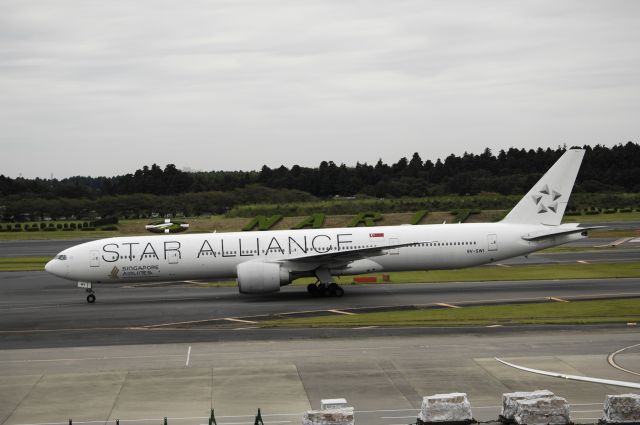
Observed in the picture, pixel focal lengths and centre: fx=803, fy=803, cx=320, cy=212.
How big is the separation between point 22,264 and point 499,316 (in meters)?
45.8

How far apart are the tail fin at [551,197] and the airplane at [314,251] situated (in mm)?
79

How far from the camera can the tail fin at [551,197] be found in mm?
44688

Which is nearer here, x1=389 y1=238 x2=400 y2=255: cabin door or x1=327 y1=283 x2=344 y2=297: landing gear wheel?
x1=327 y1=283 x2=344 y2=297: landing gear wheel

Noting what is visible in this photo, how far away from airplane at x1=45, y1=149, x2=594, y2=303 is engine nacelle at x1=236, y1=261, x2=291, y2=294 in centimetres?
46

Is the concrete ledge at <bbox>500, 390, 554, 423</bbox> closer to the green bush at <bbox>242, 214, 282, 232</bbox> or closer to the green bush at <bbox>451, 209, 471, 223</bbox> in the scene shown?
the green bush at <bbox>451, 209, 471, 223</bbox>

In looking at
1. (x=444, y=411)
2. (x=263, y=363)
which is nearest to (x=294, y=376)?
(x=263, y=363)

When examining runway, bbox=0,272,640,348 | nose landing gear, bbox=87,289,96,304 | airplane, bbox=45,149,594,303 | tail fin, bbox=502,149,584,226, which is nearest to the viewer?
runway, bbox=0,272,640,348

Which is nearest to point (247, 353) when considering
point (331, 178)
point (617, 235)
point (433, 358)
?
point (433, 358)

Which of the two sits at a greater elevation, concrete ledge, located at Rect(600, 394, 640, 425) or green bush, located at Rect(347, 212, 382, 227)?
green bush, located at Rect(347, 212, 382, 227)

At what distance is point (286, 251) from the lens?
4303 centimetres

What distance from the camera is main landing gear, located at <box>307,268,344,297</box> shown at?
42.2 meters

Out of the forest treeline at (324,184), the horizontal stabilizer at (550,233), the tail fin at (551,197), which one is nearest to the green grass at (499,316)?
the horizontal stabilizer at (550,233)

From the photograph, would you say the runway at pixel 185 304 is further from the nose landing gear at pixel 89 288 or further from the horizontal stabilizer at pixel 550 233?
the horizontal stabilizer at pixel 550 233

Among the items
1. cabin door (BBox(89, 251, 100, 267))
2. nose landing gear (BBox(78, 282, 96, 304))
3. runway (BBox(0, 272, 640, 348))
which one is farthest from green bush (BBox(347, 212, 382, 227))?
cabin door (BBox(89, 251, 100, 267))
